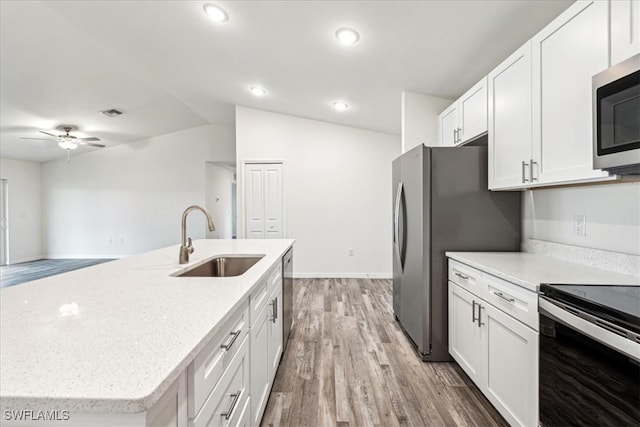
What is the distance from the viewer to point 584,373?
1.08 m

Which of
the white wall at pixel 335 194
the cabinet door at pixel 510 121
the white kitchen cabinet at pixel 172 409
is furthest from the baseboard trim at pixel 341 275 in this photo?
the white kitchen cabinet at pixel 172 409

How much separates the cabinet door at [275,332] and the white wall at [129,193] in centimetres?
538

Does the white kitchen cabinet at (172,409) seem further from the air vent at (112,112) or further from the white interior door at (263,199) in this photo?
the air vent at (112,112)

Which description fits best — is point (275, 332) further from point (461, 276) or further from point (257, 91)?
point (257, 91)

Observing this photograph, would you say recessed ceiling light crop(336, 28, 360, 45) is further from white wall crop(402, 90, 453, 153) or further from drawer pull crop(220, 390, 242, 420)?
drawer pull crop(220, 390, 242, 420)

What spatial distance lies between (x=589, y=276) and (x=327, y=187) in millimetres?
3965

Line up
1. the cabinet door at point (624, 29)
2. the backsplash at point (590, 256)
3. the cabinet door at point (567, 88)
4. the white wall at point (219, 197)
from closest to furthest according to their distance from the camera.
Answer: the cabinet door at point (624, 29) < the cabinet door at point (567, 88) < the backsplash at point (590, 256) < the white wall at point (219, 197)

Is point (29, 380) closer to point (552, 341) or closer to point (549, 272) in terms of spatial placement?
point (552, 341)

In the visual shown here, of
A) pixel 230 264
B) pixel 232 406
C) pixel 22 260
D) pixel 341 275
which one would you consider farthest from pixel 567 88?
pixel 22 260

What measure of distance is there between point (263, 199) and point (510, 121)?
153 inches

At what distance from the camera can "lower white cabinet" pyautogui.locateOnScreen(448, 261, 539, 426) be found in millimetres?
1388

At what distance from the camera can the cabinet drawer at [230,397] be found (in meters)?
0.87

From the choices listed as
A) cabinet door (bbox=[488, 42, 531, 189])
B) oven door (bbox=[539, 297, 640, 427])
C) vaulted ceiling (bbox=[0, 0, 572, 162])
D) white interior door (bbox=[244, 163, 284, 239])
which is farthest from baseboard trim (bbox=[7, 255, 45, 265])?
oven door (bbox=[539, 297, 640, 427])

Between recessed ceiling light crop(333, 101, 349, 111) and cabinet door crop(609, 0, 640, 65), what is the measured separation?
308 centimetres
